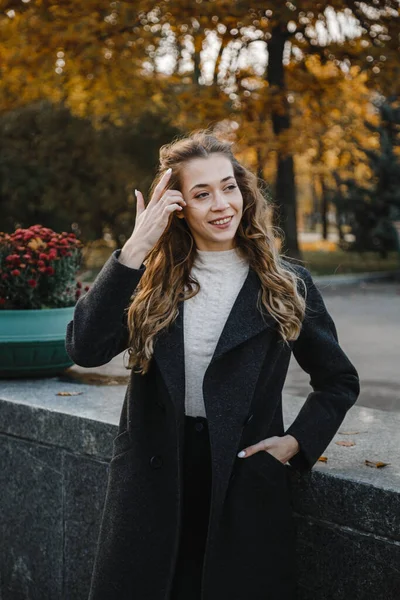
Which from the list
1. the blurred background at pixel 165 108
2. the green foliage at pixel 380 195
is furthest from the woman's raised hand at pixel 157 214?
the green foliage at pixel 380 195

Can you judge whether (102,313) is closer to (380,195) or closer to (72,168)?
(72,168)

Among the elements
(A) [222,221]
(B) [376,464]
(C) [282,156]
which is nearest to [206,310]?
(A) [222,221]

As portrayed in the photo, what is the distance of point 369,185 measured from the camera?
68.1 ft

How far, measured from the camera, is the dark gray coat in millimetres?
2686

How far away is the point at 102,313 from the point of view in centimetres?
→ 270

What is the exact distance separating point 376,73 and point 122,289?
13.1m

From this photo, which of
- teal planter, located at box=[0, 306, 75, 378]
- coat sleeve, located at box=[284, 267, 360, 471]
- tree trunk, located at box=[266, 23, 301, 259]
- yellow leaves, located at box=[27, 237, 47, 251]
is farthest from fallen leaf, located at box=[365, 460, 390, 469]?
tree trunk, located at box=[266, 23, 301, 259]

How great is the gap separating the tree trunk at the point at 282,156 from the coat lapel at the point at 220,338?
13.3 m

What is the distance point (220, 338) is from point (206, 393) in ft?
0.60

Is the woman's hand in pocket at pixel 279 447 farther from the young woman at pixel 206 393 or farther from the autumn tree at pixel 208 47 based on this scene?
the autumn tree at pixel 208 47

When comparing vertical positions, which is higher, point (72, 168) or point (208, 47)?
point (208, 47)

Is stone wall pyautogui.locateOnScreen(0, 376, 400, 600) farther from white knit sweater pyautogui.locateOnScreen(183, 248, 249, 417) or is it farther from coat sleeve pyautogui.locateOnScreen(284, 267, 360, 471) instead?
white knit sweater pyautogui.locateOnScreen(183, 248, 249, 417)

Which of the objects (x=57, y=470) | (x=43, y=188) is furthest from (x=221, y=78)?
(x=57, y=470)

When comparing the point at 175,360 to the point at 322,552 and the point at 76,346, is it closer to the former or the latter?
the point at 76,346
